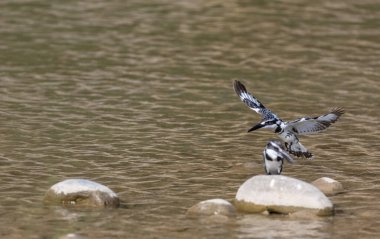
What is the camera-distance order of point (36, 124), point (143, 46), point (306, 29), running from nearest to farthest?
point (36, 124)
point (143, 46)
point (306, 29)

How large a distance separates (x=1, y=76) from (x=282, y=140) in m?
8.51

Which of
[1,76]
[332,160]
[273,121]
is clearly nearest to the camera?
[273,121]

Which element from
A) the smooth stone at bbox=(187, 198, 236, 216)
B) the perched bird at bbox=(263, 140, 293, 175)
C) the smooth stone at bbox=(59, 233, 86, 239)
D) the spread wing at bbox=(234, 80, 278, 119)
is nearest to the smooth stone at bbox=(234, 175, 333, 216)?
the smooth stone at bbox=(187, 198, 236, 216)

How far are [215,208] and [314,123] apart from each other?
261cm

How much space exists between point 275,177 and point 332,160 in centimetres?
347

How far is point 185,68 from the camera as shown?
23.0 meters

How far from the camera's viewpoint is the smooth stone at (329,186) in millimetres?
14406

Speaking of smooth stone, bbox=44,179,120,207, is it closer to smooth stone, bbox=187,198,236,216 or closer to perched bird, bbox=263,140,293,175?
smooth stone, bbox=187,198,236,216

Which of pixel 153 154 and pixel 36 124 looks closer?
pixel 153 154

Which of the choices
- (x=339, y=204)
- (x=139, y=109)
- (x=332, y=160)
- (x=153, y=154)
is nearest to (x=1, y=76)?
(x=139, y=109)

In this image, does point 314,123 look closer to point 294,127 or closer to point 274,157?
point 294,127

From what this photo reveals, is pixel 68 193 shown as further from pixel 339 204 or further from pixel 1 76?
pixel 1 76

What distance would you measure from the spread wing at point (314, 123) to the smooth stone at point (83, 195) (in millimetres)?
2931

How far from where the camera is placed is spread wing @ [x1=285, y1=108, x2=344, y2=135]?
14625 millimetres
